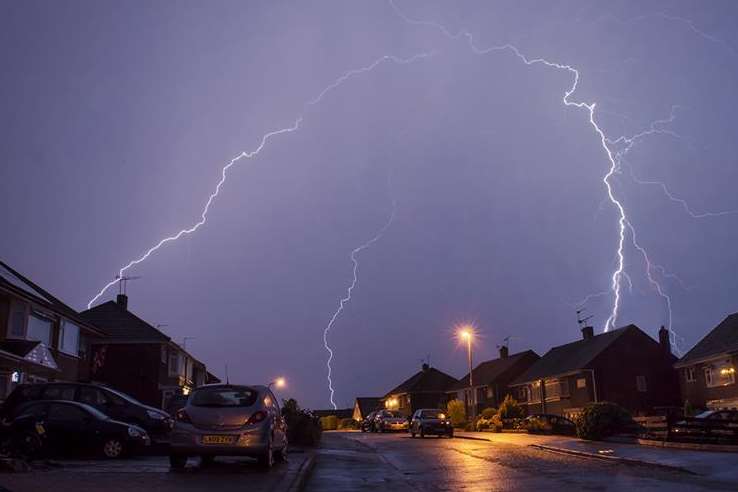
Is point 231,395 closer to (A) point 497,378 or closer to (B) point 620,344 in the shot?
(B) point 620,344

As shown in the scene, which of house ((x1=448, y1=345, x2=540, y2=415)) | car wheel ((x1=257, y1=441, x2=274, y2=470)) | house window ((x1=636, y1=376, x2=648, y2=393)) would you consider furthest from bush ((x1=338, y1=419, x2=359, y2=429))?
car wheel ((x1=257, y1=441, x2=274, y2=470))

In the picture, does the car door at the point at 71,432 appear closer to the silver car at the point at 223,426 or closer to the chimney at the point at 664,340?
the silver car at the point at 223,426

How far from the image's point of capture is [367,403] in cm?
11044

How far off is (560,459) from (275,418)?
8244 millimetres

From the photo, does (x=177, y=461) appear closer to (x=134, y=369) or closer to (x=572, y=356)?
(x=134, y=369)

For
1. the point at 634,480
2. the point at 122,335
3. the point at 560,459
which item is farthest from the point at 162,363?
the point at 634,480

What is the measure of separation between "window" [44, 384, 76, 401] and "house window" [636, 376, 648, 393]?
40041mm

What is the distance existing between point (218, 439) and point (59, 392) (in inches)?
317

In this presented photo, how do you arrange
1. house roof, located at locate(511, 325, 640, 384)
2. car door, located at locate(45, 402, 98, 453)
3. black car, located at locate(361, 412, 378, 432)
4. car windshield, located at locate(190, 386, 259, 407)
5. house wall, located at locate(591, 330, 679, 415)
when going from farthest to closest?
1. black car, located at locate(361, 412, 378, 432)
2. house roof, located at locate(511, 325, 640, 384)
3. house wall, located at locate(591, 330, 679, 415)
4. car door, located at locate(45, 402, 98, 453)
5. car windshield, located at locate(190, 386, 259, 407)

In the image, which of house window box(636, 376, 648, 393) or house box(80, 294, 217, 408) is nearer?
house box(80, 294, 217, 408)

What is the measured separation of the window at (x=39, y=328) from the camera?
96.3ft

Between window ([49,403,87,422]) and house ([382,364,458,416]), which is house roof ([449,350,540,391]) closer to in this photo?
house ([382,364,458,416])

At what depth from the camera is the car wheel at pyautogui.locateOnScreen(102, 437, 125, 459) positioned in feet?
52.7

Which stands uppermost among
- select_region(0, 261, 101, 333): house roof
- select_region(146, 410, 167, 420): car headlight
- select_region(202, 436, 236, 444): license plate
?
select_region(0, 261, 101, 333): house roof
